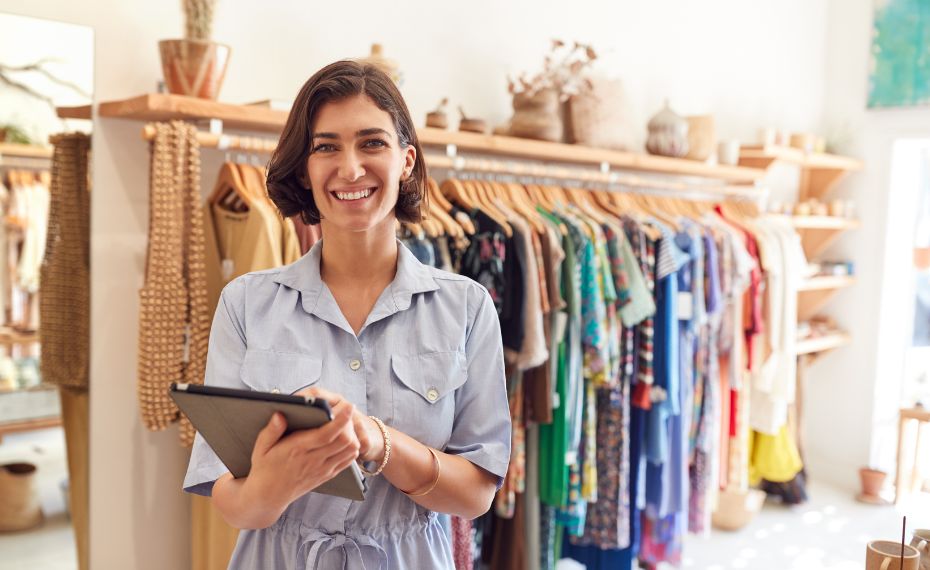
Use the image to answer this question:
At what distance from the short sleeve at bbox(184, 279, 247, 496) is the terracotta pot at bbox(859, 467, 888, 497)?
4.40m

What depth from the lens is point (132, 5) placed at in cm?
230

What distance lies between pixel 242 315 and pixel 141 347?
953 millimetres

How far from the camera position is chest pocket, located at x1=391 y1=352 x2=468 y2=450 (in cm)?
129

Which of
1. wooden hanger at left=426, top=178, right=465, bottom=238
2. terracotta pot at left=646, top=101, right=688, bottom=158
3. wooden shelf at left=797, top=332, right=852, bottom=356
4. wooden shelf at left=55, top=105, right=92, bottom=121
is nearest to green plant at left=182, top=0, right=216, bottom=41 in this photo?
wooden shelf at left=55, top=105, right=92, bottom=121

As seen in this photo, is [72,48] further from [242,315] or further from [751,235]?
[751,235]

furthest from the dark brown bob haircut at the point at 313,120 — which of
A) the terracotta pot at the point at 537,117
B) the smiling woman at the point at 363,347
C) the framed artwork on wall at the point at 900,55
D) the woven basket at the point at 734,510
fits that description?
the framed artwork on wall at the point at 900,55

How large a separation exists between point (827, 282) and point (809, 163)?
0.67 meters

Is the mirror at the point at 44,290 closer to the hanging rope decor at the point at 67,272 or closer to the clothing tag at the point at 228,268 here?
the hanging rope decor at the point at 67,272

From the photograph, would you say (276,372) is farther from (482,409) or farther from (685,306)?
(685,306)

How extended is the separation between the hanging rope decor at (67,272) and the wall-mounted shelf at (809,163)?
3187 mm

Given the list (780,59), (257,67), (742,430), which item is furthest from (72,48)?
(780,59)

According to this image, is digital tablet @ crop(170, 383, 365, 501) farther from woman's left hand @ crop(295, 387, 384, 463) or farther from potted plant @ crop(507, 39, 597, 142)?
potted plant @ crop(507, 39, 597, 142)

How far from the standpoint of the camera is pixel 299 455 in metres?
1.04

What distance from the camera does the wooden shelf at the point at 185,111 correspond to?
2070mm
